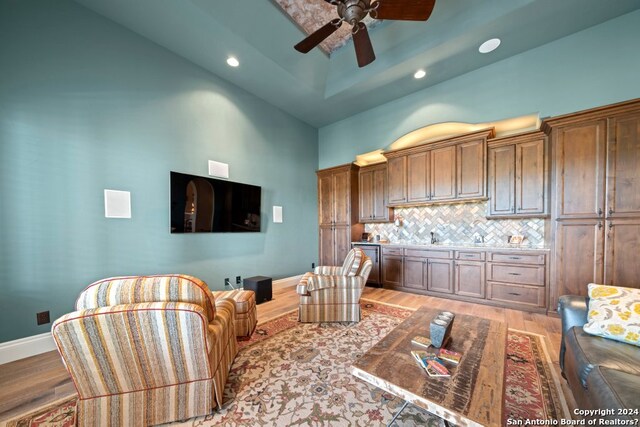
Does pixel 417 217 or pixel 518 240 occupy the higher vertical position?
pixel 417 217

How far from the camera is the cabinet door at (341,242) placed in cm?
486

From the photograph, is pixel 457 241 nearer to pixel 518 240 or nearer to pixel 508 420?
pixel 518 240

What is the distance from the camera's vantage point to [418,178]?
411cm

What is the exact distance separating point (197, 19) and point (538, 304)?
5710 mm

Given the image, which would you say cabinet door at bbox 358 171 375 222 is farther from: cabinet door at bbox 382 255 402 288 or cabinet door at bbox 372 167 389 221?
cabinet door at bbox 382 255 402 288

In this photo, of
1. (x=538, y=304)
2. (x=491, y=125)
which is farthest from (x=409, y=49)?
(x=538, y=304)

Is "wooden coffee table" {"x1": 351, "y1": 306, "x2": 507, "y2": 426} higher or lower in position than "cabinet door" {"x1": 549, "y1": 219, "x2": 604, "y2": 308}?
lower

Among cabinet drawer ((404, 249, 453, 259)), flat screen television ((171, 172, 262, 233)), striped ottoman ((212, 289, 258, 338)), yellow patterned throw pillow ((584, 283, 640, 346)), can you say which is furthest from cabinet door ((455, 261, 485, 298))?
flat screen television ((171, 172, 262, 233))

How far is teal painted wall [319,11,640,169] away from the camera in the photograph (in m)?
2.63

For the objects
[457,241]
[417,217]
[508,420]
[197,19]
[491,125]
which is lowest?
[508,420]

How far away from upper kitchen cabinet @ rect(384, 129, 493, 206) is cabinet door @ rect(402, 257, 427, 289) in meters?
1.07

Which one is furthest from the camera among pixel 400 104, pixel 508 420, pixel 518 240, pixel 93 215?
pixel 400 104

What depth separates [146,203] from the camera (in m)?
2.95

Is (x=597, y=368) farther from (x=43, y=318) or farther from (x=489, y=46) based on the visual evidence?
(x=43, y=318)
